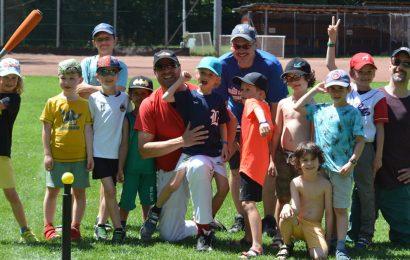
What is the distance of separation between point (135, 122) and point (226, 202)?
2387 millimetres

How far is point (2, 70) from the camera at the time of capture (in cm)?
727

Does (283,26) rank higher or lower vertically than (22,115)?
higher

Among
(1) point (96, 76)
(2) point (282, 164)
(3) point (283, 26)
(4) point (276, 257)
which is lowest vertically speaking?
(4) point (276, 257)

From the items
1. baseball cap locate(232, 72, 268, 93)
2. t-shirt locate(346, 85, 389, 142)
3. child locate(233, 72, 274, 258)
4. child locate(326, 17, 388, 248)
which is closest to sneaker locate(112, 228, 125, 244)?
child locate(233, 72, 274, 258)

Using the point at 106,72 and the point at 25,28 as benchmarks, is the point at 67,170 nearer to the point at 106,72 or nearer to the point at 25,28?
the point at 106,72

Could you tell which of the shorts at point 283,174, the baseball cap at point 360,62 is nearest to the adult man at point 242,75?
the shorts at point 283,174

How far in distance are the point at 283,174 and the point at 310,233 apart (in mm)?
877

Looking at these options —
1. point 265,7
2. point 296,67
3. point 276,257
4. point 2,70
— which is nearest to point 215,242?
point 276,257

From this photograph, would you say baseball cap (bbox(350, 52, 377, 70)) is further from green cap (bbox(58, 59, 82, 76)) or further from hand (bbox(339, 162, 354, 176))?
green cap (bbox(58, 59, 82, 76))

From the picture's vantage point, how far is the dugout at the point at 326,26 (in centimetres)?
4981

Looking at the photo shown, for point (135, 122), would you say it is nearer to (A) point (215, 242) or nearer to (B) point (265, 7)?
(A) point (215, 242)

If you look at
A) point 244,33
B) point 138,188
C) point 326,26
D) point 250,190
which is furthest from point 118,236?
point 326,26

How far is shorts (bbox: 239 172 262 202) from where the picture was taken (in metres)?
7.01

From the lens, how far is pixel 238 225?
806 cm
